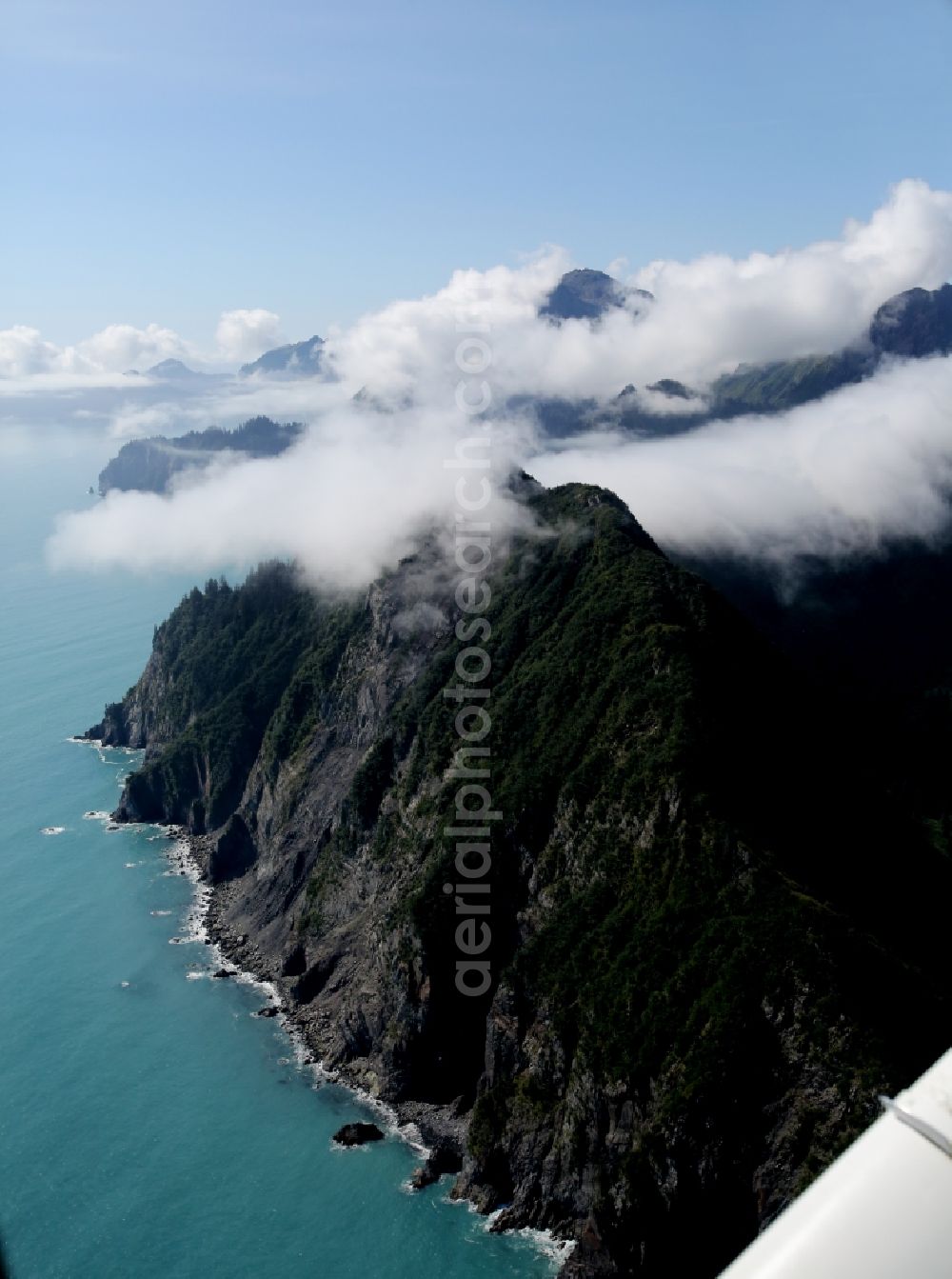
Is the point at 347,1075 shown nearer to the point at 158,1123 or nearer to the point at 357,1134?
the point at 357,1134

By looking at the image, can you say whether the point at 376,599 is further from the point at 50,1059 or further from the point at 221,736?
the point at 50,1059

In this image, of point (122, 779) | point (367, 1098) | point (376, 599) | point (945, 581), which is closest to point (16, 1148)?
point (367, 1098)

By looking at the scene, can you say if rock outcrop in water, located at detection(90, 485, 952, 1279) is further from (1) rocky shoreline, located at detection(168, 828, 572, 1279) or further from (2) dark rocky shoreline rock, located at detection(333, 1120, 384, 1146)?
(2) dark rocky shoreline rock, located at detection(333, 1120, 384, 1146)

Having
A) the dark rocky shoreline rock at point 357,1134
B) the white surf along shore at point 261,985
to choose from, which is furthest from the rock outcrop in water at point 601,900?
the dark rocky shoreline rock at point 357,1134

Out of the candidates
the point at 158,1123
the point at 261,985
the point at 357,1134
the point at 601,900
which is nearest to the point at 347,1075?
the point at 357,1134

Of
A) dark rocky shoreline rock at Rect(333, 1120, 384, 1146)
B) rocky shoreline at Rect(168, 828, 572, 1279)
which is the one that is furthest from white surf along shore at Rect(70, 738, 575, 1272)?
dark rocky shoreline rock at Rect(333, 1120, 384, 1146)

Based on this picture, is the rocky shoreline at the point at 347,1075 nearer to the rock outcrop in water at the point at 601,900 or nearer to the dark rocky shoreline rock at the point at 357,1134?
the rock outcrop in water at the point at 601,900
